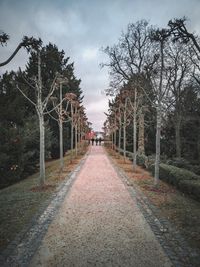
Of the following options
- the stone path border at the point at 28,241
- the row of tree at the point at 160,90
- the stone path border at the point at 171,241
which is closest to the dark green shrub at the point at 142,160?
the row of tree at the point at 160,90

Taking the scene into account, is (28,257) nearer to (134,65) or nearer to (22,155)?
→ (22,155)

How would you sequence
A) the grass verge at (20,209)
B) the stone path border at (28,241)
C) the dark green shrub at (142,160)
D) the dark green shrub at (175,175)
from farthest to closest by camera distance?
the dark green shrub at (142,160)
the dark green shrub at (175,175)
the grass verge at (20,209)
the stone path border at (28,241)

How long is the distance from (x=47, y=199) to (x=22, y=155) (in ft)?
33.0

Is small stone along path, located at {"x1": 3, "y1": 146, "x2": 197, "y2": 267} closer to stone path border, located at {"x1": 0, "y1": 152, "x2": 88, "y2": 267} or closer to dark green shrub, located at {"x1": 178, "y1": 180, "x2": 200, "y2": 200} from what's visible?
stone path border, located at {"x1": 0, "y1": 152, "x2": 88, "y2": 267}

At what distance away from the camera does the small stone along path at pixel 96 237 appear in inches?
194

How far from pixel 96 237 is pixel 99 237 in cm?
7

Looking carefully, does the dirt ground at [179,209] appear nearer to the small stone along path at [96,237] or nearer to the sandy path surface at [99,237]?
the small stone along path at [96,237]

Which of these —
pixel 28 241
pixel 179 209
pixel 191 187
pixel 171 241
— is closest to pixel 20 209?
pixel 28 241

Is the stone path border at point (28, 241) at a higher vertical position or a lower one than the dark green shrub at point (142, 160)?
lower

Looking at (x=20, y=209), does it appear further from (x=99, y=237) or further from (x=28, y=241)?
(x=99, y=237)

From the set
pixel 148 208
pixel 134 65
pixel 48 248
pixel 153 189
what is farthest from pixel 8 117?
pixel 48 248

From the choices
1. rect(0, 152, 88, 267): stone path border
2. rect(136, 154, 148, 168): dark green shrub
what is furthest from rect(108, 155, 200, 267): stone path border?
rect(136, 154, 148, 168): dark green shrub

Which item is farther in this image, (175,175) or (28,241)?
(175,175)

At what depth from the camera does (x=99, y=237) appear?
237 inches
